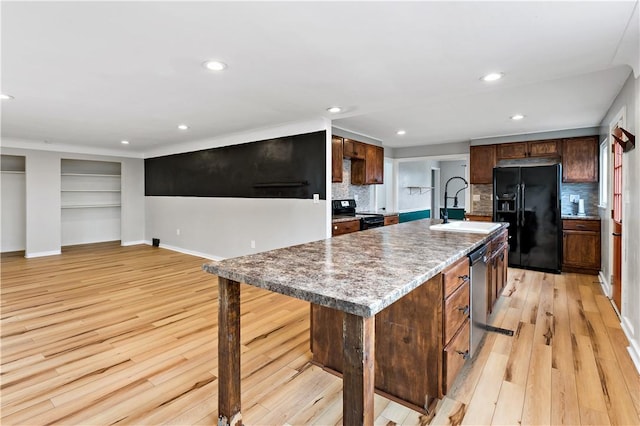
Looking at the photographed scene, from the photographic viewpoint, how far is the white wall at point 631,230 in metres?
2.32

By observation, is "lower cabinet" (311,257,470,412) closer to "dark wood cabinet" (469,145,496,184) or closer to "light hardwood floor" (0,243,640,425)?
"light hardwood floor" (0,243,640,425)

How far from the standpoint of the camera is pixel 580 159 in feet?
15.9

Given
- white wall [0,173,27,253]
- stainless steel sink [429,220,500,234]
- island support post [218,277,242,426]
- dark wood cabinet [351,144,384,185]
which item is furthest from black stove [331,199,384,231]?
white wall [0,173,27,253]

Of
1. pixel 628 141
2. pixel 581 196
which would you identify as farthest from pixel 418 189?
pixel 628 141

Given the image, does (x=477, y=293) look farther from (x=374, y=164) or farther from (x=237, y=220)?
(x=237, y=220)

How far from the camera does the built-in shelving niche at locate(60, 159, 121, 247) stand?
6.98m

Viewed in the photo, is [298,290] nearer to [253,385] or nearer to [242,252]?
[253,385]

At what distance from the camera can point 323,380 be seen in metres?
2.05

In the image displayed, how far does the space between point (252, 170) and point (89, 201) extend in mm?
4778

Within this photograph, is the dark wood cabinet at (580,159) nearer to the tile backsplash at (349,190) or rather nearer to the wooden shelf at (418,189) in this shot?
the tile backsplash at (349,190)

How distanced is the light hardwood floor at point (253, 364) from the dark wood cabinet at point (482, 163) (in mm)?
2366

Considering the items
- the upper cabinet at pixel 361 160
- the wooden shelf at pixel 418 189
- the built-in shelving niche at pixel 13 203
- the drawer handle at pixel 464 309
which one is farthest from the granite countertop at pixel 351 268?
the built-in shelving niche at pixel 13 203

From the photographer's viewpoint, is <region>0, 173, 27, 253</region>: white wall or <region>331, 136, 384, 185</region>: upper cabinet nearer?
<region>331, 136, 384, 185</region>: upper cabinet

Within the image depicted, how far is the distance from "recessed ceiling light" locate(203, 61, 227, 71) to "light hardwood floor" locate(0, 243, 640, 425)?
214cm
